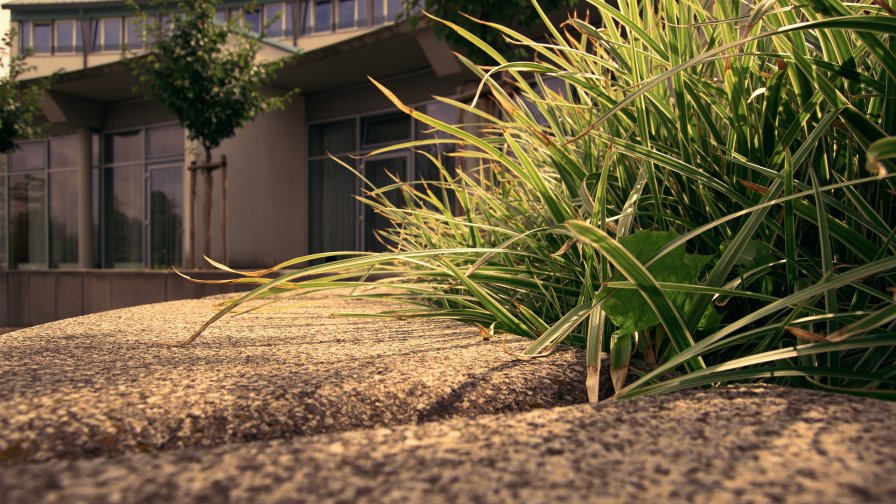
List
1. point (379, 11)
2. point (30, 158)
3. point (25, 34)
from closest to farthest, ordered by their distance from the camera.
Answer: point (30, 158) → point (379, 11) → point (25, 34)

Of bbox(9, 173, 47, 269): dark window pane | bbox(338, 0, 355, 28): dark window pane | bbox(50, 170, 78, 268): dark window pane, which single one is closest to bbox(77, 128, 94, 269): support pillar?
bbox(50, 170, 78, 268): dark window pane

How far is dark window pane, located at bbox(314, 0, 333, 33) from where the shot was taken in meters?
21.4

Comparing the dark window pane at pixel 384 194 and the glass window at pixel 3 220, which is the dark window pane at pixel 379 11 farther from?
the glass window at pixel 3 220

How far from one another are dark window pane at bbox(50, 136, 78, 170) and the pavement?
593 inches

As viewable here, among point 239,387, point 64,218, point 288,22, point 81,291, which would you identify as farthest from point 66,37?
point 239,387

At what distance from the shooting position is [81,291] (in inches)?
368

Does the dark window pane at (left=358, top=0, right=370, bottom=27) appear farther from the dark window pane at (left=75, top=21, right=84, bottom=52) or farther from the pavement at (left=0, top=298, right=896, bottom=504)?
the pavement at (left=0, top=298, right=896, bottom=504)

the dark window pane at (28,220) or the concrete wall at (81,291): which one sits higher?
the dark window pane at (28,220)

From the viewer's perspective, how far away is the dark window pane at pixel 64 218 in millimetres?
14078

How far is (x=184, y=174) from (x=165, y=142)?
990 mm

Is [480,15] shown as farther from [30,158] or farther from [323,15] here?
[323,15]

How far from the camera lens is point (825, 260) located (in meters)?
0.89

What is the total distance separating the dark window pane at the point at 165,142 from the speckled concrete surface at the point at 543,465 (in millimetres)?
13009

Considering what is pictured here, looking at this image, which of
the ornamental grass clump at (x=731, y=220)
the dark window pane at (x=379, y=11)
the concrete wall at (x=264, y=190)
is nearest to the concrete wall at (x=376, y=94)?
the concrete wall at (x=264, y=190)
